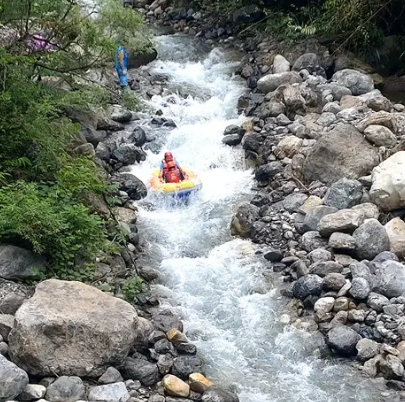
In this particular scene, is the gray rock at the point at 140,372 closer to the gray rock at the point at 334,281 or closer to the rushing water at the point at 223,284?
the rushing water at the point at 223,284

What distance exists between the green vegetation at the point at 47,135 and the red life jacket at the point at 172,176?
60.9 inches

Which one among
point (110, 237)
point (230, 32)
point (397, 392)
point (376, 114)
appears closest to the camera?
point (397, 392)

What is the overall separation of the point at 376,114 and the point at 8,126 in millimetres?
5948

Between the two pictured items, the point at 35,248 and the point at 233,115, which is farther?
the point at 233,115

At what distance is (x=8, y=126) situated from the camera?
797 cm

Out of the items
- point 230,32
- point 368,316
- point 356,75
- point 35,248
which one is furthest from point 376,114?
point 230,32

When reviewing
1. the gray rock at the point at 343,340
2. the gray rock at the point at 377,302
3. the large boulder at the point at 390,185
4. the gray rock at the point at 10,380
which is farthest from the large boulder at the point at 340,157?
the gray rock at the point at 10,380

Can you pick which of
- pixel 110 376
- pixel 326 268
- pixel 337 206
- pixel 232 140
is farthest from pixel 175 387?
pixel 232 140

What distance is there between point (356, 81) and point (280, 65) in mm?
2007

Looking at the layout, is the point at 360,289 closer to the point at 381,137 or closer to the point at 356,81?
the point at 381,137

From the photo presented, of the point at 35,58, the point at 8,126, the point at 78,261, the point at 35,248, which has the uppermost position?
the point at 35,58

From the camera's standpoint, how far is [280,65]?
14.1 meters

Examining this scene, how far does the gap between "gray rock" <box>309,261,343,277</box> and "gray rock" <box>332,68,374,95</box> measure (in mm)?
5656

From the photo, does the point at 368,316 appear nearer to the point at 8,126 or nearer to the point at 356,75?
the point at 8,126
